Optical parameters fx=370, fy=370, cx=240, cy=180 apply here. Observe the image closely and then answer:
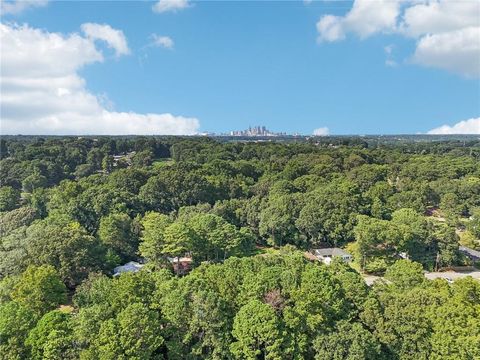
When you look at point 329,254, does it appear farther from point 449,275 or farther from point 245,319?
point 245,319

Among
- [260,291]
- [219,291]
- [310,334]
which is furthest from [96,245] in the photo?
[310,334]

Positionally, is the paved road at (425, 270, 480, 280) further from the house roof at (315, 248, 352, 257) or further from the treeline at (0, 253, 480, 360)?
the treeline at (0, 253, 480, 360)

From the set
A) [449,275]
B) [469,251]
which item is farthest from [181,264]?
[469,251]

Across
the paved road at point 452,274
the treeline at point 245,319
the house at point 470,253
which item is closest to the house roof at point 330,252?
the paved road at point 452,274

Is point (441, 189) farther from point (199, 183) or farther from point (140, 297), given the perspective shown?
point (140, 297)

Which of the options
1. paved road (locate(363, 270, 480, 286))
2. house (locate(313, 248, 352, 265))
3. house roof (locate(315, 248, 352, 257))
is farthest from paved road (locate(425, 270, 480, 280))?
house roof (locate(315, 248, 352, 257))

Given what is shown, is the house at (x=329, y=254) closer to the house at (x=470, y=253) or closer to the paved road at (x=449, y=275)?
the paved road at (x=449, y=275)
